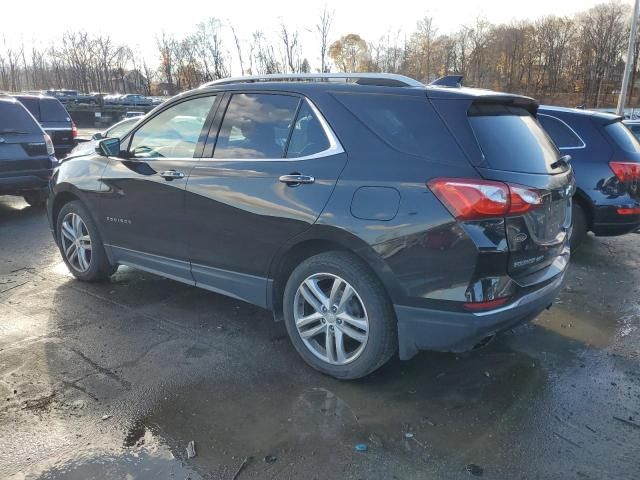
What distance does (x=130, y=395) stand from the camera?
3127 millimetres

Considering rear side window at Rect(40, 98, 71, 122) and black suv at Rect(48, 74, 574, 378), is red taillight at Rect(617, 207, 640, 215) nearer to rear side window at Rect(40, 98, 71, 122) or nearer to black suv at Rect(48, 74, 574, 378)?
black suv at Rect(48, 74, 574, 378)

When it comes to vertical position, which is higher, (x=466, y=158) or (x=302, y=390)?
(x=466, y=158)

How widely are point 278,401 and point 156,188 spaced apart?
6.57 ft

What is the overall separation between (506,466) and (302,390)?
4.03ft

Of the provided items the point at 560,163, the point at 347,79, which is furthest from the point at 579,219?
the point at 347,79

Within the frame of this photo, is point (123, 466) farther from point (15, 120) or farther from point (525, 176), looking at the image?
point (15, 120)

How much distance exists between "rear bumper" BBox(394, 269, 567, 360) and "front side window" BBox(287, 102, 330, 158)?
1112 millimetres

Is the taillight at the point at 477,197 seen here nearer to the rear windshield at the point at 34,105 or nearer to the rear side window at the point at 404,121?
the rear side window at the point at 404,121

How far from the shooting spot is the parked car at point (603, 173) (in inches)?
223

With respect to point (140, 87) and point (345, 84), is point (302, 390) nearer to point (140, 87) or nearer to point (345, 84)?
point (345, 84)

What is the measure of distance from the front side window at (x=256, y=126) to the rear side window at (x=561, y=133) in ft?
12.2

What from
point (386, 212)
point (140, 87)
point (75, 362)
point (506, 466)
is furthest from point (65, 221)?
point (140, 87)

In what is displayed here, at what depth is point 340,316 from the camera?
10.4ft

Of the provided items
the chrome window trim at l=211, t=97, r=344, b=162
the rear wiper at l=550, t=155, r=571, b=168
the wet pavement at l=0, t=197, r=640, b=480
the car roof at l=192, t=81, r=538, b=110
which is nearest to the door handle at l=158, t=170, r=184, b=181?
the car roof at l=192, t=81, r=538, b=110
